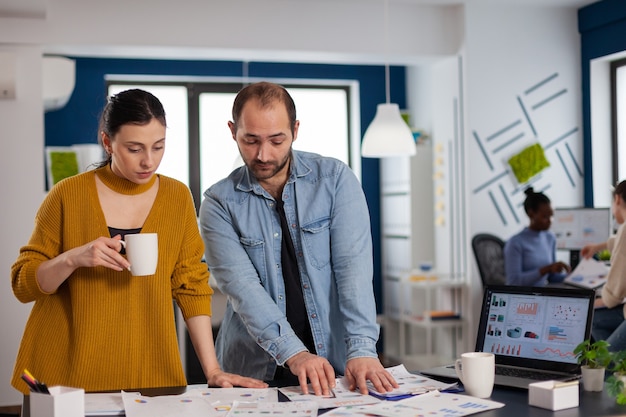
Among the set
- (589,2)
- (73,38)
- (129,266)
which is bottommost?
(129,266)

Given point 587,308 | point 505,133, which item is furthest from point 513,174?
point 587,308

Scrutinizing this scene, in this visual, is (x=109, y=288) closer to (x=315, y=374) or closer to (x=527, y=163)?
(x=315, y=374)

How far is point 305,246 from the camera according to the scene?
2195mm

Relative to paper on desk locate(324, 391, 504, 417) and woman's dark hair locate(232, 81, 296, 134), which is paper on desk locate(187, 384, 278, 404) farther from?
woman's dark hair locate(232, 81, 296, 134)

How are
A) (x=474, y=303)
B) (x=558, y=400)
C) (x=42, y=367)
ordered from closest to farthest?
1. (x=558, y=400)
2. (x=42, y=367)
3. (x=474, y=303)

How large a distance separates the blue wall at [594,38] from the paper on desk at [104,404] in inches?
195

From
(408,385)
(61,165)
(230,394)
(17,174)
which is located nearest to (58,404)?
(230,394)

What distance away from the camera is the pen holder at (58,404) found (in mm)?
1613

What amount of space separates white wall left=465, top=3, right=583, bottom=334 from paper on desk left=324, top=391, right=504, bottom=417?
4.25 metres

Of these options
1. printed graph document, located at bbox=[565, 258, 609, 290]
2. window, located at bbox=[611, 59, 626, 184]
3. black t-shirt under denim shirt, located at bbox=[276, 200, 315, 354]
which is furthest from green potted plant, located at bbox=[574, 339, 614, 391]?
window, located at bbox=[611, 59, 626, 184]

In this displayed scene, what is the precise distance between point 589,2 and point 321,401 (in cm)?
513

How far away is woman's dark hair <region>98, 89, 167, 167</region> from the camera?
A: 6.50 ft

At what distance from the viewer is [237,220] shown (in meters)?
2.19

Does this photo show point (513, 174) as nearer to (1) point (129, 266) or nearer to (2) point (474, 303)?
(2) point (474, 303)
